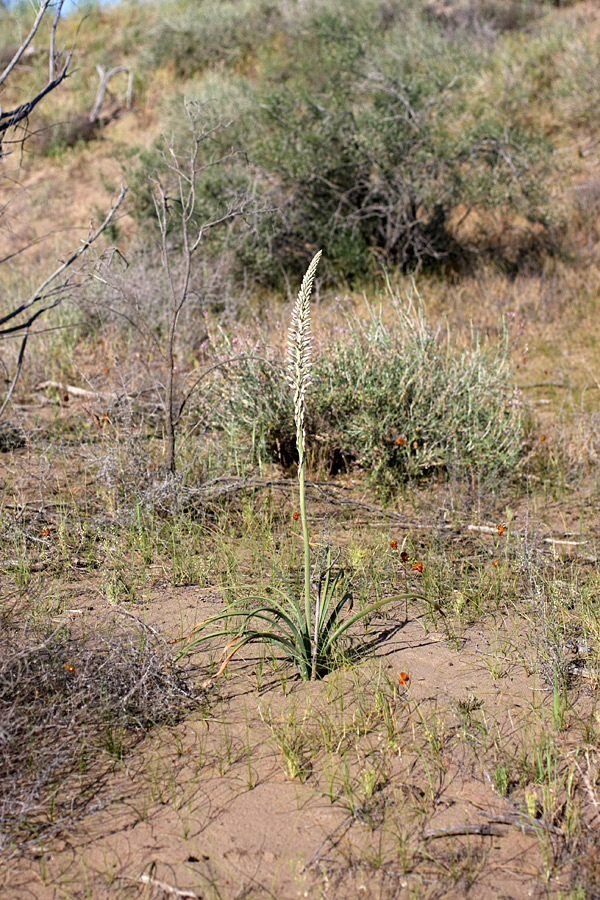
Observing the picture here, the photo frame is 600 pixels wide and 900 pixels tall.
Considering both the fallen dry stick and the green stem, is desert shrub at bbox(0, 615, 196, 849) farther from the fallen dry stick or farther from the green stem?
the fallen dry stick

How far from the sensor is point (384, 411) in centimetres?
496

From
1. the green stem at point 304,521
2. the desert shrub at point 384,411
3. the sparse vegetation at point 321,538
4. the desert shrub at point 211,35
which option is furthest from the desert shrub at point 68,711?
the desert shrub at point 211,35

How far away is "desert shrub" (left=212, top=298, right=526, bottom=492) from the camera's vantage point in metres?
4.89

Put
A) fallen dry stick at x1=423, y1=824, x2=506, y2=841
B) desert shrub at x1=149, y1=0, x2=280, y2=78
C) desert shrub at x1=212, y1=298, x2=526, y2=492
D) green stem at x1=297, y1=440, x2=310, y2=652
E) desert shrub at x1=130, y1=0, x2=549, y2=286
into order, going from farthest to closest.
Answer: desert shrub at x1=149, y1=0, x2=280, y2=78, desert shrub at x1=130, y1=0, x2=549, y2=286, desert shrub at x1=212, y1=298, x2=526, y2=492, green stem at x1=297, y1=440, x2=310, y2=652, fallen dry stick at x1=423, y1=824, x2=506, y2=841

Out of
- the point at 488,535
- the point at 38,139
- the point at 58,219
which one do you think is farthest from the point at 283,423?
the point at 38,139

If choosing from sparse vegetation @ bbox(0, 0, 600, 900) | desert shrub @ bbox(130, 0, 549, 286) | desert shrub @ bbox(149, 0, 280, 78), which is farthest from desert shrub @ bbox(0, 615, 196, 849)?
desert shrub @ bbox(149, 0, 280, 78)

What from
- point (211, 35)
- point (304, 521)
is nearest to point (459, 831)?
point (304, 521)

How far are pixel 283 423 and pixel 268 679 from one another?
→ 2318 mm

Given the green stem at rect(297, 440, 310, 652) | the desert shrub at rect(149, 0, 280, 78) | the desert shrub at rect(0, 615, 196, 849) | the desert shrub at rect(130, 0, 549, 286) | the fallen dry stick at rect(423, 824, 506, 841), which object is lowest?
the fallen dry stick at rect(423, 824, 506, 841)

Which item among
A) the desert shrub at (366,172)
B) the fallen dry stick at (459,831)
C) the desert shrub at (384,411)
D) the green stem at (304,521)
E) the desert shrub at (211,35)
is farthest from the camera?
the desert shrub at (211,35)

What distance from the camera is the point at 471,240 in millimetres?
9539

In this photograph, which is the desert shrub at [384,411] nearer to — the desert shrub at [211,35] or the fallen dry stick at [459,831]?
the fallen dry stick at [459,831]

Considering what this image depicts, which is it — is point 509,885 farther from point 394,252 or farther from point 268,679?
point 394,252

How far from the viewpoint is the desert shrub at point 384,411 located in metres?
4.89
